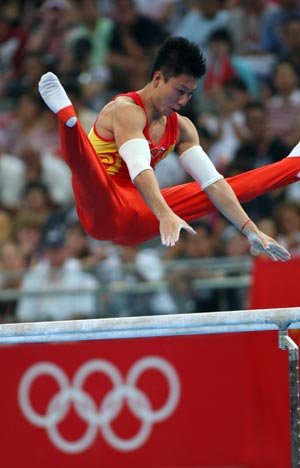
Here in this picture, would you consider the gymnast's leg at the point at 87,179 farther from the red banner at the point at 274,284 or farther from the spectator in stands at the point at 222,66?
the spectator in stands at the point at 222,66

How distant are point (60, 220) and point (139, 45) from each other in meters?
2.13

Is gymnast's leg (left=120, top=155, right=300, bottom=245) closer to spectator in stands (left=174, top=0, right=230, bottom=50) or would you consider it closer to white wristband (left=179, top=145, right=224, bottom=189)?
white wristband (left=179, top=145, right=224, bottom=189)

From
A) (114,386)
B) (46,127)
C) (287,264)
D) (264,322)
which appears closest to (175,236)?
(264,322)

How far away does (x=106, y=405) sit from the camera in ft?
21.4

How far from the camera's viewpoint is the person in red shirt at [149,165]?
4332mm

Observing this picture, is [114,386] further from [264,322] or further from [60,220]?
[264,322]

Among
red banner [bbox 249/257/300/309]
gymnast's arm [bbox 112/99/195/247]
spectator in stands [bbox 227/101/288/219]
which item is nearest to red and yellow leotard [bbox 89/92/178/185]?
gymnast's arm [bbox 112/99/195/247]

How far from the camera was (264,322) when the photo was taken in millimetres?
3834

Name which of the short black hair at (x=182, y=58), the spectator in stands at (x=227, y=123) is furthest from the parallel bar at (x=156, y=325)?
the spectator in stands at (x=227, y=123)

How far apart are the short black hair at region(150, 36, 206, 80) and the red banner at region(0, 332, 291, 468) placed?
241cm

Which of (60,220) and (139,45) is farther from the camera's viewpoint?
(139,45)

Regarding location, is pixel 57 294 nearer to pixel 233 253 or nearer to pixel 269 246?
pixel 233 253

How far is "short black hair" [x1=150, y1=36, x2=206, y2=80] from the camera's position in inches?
176

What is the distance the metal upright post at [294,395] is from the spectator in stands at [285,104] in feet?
13.1
